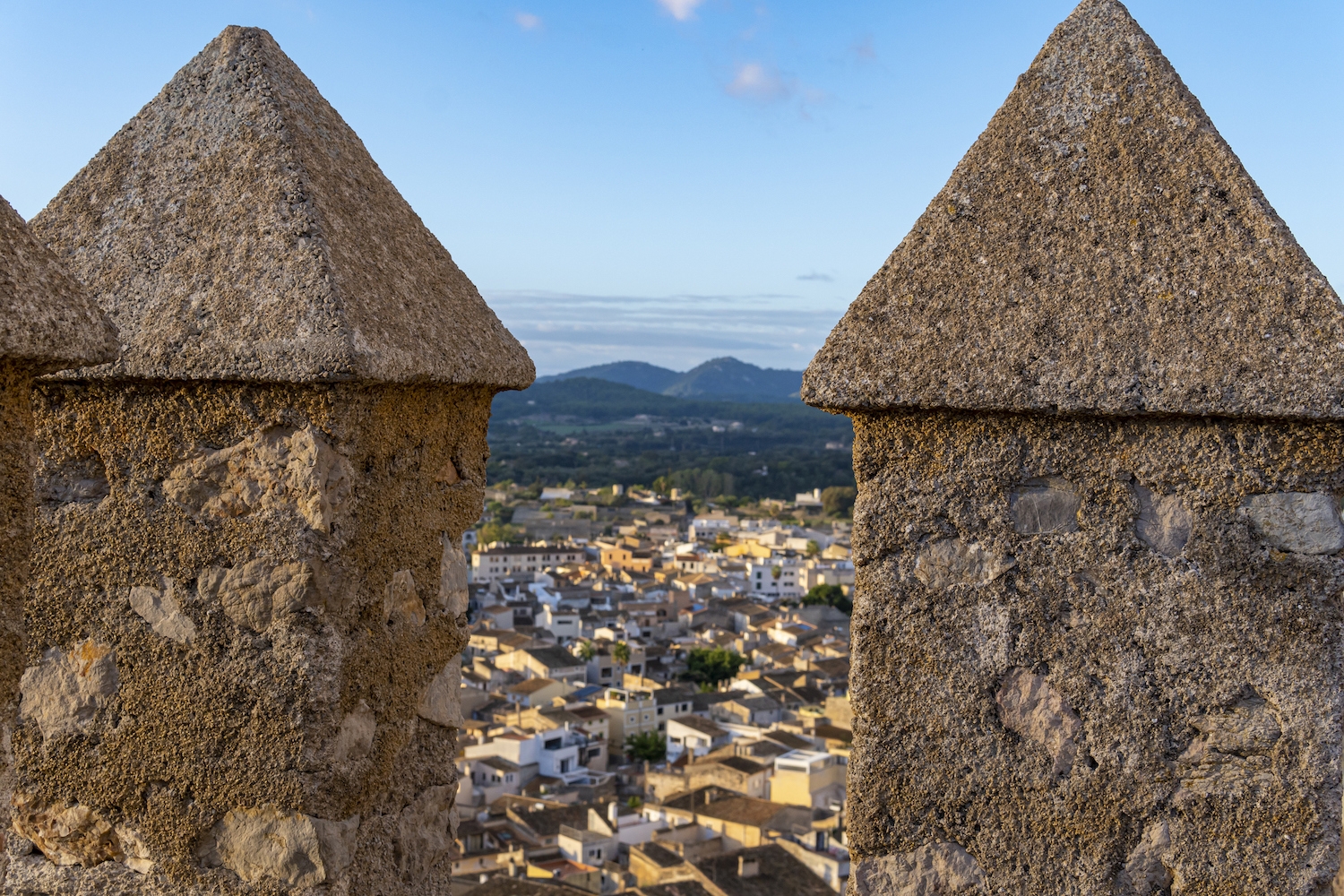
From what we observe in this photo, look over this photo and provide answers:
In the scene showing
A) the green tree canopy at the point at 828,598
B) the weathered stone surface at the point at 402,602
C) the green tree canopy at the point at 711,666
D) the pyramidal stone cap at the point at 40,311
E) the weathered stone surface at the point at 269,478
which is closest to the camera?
the pyramidal stone cap at the point at 40,311

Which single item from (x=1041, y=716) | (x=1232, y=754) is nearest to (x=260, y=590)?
(x=1041, y=716)

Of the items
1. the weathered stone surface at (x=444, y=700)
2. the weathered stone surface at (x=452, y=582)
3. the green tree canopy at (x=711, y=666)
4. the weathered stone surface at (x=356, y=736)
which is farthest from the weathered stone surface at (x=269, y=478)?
the green tree canopy at (x=711, y=666)

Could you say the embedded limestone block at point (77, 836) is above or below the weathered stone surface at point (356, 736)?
below

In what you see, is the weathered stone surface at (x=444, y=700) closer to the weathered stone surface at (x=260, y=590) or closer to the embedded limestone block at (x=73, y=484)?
the weathered stone surface at (x=260, y=590)

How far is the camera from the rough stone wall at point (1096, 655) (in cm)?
213

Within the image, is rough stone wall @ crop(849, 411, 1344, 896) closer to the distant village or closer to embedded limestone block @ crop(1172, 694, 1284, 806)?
embedded limestone block @ crop(1172, 694, 1284, 806)

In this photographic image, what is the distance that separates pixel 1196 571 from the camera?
217 centimetres

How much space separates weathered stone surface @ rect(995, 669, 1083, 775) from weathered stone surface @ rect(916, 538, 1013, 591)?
0.63 feet

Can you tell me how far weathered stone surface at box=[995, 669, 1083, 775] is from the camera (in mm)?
2219

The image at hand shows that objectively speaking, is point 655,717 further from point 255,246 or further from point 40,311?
point 40,311

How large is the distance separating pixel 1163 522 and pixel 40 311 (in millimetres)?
1900

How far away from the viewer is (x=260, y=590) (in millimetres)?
2377

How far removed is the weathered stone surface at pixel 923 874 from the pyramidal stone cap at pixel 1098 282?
2.83 ft

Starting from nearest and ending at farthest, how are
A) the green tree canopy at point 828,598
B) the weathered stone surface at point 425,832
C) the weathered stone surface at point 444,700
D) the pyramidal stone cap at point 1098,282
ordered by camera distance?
the pyramidal stone cap at point 1098,282
the weathered stone surface at point 425,832
the weathered stone surface at point 444,700
the green tree canopy at point 828,598
